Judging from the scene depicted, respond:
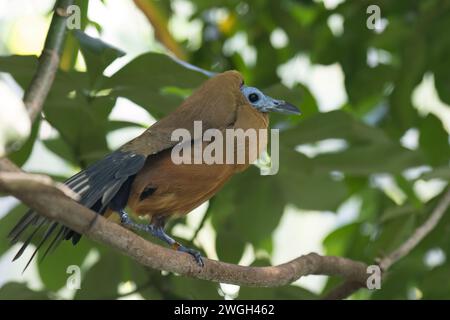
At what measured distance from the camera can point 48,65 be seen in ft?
3.07

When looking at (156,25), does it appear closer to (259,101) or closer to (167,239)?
(259,101)

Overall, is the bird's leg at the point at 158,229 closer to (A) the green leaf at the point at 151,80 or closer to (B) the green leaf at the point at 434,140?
(A) the green leaf at the point at 151,80

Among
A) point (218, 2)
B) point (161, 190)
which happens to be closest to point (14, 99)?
point (161, 190)

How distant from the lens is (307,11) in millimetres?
2762

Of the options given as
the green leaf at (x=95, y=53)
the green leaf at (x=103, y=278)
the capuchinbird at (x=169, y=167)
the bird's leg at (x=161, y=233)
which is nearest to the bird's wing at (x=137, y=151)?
the capuchinbird at (x=169, y=167)

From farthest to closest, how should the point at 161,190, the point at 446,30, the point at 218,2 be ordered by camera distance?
the point at 218,2 → the point at 446,30 → the point at 161,190

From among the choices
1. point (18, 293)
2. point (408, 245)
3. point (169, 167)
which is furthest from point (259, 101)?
point (18, 293)

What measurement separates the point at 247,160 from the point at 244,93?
13 centimetres

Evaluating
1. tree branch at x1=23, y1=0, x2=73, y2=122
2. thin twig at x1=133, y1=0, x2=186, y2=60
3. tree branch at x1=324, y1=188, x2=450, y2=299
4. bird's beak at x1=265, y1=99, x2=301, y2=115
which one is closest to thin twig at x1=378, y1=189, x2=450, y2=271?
tree branch at x1=324, y1=188, x2=450, y2=299

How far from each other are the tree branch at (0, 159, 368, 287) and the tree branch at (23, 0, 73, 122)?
0.10 metres

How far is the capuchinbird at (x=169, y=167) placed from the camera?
38.7 inches
